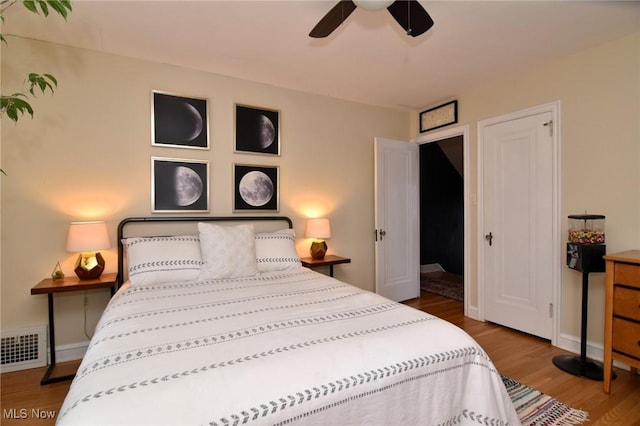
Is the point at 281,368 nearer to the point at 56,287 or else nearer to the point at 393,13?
the point at 393,13

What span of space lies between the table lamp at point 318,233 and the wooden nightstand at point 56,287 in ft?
5.92

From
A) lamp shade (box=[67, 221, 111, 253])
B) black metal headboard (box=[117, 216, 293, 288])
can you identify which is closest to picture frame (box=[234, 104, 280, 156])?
black metal headboard (box=[117, 216, 293, 288])

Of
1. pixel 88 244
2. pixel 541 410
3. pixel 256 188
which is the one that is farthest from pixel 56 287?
pixel 541 410

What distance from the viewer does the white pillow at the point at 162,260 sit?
2273 millimetres

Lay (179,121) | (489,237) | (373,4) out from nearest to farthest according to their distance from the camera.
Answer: (373,4) → (179,121) → (489,237)

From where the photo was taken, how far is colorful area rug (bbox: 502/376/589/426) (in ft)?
5.98

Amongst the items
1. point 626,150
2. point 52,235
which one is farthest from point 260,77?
point 626,150

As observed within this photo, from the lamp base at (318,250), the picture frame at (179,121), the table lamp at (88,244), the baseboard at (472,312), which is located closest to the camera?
the table lamp at (88,244)

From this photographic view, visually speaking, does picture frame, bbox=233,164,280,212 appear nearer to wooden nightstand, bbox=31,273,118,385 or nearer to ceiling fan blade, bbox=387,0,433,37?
wooden nightstand, bbox=31,273,118,385

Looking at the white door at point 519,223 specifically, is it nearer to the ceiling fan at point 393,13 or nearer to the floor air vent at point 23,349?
the ceiling fan at point 393,13

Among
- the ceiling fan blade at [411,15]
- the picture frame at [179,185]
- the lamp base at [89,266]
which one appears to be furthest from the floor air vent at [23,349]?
the ceiling fan blade at [411,15]

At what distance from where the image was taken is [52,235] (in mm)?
2492

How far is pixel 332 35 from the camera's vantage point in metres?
2.40

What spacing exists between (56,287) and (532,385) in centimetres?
347
